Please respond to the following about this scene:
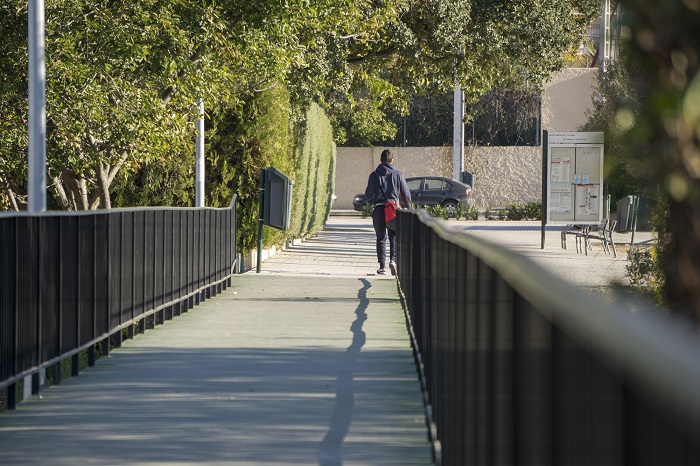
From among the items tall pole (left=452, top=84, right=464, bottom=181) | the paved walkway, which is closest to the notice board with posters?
the paved walkway

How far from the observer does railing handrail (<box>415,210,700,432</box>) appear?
1059 mm

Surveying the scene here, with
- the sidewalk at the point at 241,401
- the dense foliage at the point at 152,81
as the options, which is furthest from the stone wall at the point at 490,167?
the sidewalk at the point at 241,401

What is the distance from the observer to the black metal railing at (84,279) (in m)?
7.41

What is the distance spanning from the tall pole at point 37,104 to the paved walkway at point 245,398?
2.52 m

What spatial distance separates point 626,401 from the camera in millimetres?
1458

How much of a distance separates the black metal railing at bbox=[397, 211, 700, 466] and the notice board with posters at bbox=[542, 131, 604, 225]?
21.6m

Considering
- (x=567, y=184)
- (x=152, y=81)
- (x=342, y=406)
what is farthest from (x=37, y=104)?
(x=567, y=184)

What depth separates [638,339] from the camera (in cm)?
121

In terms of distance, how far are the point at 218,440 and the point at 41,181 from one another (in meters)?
8.65

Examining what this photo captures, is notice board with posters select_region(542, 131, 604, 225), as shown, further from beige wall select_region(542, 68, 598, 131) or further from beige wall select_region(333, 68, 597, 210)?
beige wall select_region(542, 68, 598, 131)

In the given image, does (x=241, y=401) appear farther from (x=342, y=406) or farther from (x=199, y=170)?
(x=199, y=170)

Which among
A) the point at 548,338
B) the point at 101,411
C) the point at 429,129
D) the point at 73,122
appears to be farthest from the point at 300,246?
the point at 429,129

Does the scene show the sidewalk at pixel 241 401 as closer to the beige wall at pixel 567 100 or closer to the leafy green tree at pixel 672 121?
the leafy green tree at pixel 672 121

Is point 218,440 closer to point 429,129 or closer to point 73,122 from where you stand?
point 73,122
